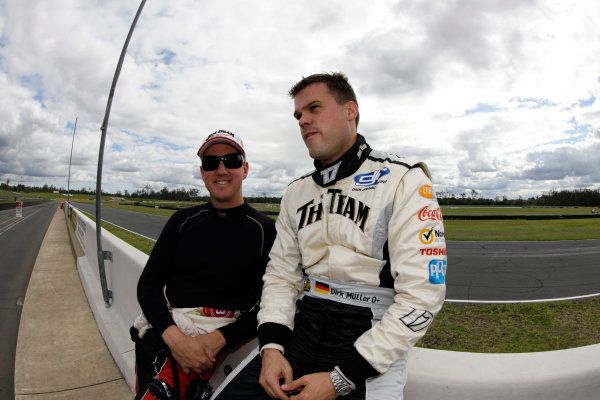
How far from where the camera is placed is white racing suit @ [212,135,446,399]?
1.35m

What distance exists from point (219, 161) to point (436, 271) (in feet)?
4.76

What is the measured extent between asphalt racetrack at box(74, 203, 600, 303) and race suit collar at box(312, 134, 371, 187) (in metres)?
6.10

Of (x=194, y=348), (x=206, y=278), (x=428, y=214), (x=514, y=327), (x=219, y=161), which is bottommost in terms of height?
(x=514, y=327)

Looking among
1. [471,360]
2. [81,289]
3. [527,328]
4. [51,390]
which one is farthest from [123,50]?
[527,328]

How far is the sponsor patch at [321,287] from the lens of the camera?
163 cm

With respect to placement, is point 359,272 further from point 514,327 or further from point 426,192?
point 514,327

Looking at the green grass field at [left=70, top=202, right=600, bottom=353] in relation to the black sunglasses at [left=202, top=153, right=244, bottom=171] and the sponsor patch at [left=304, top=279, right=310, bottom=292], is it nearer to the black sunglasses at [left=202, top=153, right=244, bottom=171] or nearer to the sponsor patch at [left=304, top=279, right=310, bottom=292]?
the sponsor patch at [left=304, top=279, right=310, bottom=292]

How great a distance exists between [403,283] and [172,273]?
1.43 meters

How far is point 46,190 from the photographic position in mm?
187750

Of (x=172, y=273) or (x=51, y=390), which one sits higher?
(x=172, y=273)

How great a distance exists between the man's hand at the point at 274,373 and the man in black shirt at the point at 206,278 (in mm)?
438

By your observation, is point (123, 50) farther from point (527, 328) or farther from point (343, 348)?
point (527, 328)

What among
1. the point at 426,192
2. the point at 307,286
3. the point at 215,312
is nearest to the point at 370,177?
the point at 426,192

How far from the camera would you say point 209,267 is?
79.4 inches
